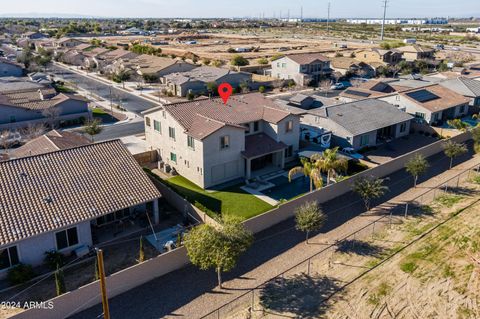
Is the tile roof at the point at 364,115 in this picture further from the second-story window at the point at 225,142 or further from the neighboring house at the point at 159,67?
the neighboring house at the point at 159,67

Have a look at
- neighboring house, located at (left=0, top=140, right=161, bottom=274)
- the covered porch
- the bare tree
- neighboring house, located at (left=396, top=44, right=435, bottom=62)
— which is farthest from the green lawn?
neighboring house, located at (left=396, top=44, right=435, bottom=62)

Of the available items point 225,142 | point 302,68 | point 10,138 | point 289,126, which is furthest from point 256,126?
point 302,68

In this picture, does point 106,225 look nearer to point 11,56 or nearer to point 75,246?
point 75,246

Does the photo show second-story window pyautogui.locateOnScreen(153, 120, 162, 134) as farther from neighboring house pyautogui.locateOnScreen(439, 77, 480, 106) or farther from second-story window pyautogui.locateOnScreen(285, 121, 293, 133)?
neighboring house pyautogui.locateOnScreen(439, 77, 480, 106)

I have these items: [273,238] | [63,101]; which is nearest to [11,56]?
[63,101]

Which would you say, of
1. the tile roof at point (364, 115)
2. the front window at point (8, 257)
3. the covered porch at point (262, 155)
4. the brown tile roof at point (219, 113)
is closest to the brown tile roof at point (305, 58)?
the tile roof at point (364, 115)

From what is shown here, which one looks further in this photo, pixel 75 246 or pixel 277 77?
pixel 277 77

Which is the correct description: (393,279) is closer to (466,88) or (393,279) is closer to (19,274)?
(19,274)
